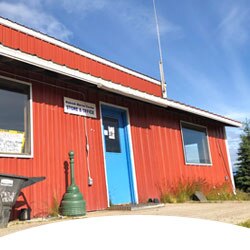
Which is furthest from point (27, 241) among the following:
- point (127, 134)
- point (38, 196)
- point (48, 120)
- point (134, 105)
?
point (134, 105)

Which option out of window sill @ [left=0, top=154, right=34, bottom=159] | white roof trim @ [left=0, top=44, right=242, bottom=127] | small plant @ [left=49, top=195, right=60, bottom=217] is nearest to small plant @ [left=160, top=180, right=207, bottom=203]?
white roof trim @ [left=0, top=44, right=242, bottom=127]

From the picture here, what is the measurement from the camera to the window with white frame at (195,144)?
32.6 feet

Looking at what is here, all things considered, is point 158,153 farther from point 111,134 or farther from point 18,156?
point 18,156

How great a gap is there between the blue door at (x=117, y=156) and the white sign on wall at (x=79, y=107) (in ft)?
1.30

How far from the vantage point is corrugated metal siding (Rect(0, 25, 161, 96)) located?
6266 mm

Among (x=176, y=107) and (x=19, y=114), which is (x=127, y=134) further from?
(x=19, y=114)

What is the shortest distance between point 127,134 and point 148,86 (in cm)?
236

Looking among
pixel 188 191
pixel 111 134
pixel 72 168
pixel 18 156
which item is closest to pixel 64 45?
pixel 111 134

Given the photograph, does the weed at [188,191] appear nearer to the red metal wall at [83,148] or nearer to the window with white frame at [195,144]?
the red metal wall at [83,148]

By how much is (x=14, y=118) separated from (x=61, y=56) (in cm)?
216

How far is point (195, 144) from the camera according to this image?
10438 millimetres

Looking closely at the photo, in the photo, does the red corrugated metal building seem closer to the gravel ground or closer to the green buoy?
the green buoy

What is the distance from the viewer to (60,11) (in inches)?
364

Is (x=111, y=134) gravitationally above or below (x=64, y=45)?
below
